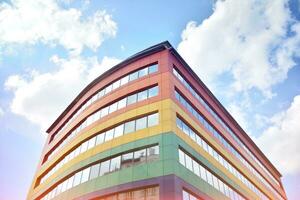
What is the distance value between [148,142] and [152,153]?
1223mm

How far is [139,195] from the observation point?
2266 cm

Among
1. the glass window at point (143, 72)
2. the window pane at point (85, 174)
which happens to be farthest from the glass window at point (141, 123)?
the window pane at point (85, 174)

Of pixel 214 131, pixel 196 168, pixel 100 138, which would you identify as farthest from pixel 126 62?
pixel 196 168

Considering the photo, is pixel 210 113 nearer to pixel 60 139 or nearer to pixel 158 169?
pixel 158 169

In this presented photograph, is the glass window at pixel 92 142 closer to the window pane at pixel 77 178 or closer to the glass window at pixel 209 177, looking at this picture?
the window pane at pixel 77 178

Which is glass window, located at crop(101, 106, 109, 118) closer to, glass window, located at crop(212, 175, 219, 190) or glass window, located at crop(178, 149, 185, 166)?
glass window, located at crop(178, 149, 185, 166)

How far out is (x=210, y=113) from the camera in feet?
125

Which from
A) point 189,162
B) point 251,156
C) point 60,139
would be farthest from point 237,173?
point 60,139

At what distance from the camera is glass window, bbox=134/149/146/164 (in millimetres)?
24683

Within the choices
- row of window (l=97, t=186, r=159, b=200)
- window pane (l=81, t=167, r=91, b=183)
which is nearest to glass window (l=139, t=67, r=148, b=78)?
window pane (l=81, t=167, r=91, b=183)

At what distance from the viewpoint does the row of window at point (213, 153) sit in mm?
28298

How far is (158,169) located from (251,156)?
117ft

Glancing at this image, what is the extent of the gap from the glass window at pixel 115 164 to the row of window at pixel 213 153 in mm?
7285

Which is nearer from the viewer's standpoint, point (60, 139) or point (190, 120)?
point (190, 120)
